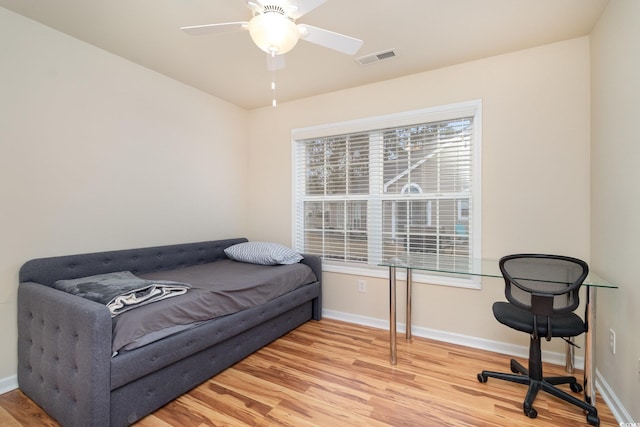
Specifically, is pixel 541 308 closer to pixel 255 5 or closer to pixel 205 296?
pixel 205 296

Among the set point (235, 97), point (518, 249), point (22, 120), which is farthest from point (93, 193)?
point (518, 249)

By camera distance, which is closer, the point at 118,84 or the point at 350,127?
the point at 118,84

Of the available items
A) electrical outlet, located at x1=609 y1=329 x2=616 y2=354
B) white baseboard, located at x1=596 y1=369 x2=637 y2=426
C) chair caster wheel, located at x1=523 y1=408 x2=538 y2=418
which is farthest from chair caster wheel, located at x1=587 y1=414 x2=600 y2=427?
electrical outlet, located at x1=609 y1=329 x2=616 y2=354

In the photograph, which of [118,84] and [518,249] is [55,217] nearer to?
[118,84]

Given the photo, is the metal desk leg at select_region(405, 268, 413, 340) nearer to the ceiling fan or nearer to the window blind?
the window blind

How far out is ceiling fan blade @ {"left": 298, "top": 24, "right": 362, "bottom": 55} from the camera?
1648 mm

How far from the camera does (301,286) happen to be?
301 centimetres

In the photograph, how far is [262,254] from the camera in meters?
3.08

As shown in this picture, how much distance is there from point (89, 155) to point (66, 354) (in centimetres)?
153

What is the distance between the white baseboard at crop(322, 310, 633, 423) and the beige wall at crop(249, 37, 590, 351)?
0.16 feet

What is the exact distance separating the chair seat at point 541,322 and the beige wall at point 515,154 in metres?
0.66

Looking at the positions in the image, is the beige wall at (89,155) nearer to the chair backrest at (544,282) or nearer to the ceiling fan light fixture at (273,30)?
the ceiling fan light fixture at (273,30)

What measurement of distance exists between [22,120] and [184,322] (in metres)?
1.77

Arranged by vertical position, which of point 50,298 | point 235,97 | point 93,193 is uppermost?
point 235,97
